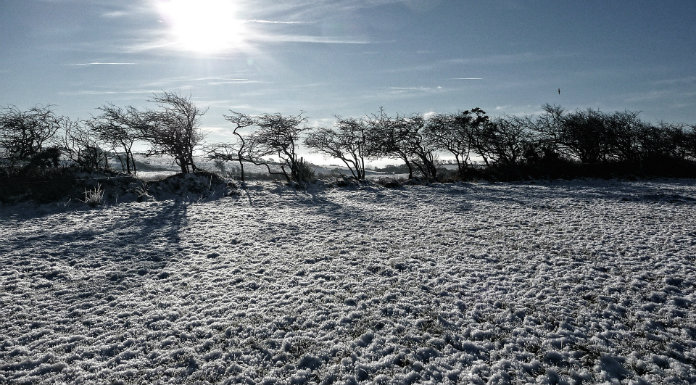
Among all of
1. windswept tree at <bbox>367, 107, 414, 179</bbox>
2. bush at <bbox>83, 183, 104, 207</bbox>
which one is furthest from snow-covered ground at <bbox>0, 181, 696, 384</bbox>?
windswept tree at <bbox>367, 107, 414, 179</bbox>

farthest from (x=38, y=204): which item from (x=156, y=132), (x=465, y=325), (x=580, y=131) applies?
(x=580, y=131)

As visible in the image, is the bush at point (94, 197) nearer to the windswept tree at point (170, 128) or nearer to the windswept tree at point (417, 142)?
the windswept tree at point (170, 128)

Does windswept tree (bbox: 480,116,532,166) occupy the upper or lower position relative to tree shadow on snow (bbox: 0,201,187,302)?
upper

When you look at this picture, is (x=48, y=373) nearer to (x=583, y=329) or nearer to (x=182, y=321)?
(x=182, y=321)

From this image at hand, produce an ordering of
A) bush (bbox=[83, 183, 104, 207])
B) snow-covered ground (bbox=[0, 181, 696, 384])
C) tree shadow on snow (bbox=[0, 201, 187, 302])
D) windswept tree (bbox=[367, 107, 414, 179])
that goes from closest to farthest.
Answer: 1. snow-covered ground (bbox=[0, 181, 696, 384])
2. tree shadow on snow (bbox=[0, 201, 187, 302])
3. bush (bbox=[83, 183, 104, 207])
4. windswept tree (bbox=[367, 107, 414, 179])

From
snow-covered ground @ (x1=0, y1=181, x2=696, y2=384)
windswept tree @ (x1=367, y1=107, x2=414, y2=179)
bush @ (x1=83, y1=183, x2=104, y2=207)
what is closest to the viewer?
snow-covered ground @ (x1=0, y1=181, x2=696, y2=384)

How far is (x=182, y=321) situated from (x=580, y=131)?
3301 cm

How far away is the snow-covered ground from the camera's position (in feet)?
11.3

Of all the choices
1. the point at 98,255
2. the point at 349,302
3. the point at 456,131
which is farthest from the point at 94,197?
the point at 456,131

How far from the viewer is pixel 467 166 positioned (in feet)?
82.5

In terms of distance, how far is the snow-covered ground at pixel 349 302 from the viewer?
3.45 meters

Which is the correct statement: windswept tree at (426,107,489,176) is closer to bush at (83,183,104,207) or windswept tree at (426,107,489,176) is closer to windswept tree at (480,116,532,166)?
windswept tree at (480,116,532,166)

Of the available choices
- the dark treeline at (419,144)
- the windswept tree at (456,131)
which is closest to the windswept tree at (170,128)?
the dark treeline at (419,144)

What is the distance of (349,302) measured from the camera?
4.88m
